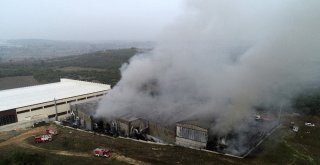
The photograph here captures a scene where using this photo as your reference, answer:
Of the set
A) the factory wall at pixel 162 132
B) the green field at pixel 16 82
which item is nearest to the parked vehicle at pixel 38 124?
the factory wall at pixel 162 132

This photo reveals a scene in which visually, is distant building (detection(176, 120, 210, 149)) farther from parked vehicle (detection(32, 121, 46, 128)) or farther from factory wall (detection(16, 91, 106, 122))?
factory wall (detection(16, 91, 106, 122))

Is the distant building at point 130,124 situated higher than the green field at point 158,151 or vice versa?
the distant building at point 130,124

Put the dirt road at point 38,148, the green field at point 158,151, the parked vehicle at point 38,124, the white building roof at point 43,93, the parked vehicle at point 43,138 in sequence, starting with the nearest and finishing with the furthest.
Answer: the green field at point 158,151, the dirt road at point 38,148, the parked vehicle at point 43,138, the parked vehicle at point 38,124, the white building roof at point 43,93

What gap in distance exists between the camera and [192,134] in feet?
102

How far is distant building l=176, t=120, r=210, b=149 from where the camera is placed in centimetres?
3014

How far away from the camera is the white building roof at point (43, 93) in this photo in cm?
4544

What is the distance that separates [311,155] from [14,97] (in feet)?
146

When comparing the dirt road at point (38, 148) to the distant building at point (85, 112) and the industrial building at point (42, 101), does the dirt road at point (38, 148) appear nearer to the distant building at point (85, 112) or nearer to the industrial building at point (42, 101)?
the distant building at point (85, 112)

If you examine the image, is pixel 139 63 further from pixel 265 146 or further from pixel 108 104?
pixel 265 146

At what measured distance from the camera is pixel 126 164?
2659 centimetres

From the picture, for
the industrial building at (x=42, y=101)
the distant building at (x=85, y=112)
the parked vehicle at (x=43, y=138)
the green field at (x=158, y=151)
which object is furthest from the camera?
the industrial building at (x=42, y=101)

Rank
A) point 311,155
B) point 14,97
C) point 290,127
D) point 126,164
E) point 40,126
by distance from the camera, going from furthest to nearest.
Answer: point 14,97 → point 40,126 → point 290,127 → point 311,155 → point 126,164

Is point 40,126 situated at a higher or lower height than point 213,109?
lower

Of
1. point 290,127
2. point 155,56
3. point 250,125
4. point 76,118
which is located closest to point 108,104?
point 76,118
